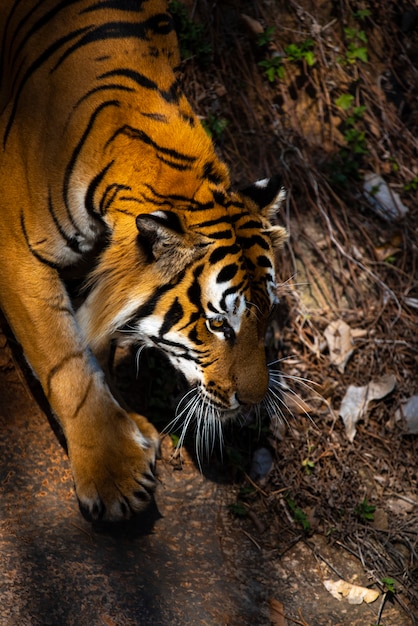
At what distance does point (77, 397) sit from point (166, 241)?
0.77 m

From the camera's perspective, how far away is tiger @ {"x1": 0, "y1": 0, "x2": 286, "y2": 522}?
8.52 feet

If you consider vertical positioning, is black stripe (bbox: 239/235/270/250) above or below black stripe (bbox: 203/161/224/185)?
below

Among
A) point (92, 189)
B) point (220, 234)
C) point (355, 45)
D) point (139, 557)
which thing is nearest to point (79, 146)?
point (92, 189)

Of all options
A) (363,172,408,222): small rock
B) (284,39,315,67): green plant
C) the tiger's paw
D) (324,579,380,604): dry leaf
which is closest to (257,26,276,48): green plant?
(284,39,315,67): green plant

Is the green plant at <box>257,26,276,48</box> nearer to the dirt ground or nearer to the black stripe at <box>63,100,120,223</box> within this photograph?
the dirt ground

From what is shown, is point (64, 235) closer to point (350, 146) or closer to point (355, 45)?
point (350, 146)

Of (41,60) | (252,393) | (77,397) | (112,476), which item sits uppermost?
(41,60)

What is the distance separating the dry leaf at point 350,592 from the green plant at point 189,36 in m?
2.76

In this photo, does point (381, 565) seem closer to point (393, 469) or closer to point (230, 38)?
point (393, 469)

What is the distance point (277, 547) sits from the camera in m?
3.32

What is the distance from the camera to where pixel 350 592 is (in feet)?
10.5

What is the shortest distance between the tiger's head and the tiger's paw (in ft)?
1.10

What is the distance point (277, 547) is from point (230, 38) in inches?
108

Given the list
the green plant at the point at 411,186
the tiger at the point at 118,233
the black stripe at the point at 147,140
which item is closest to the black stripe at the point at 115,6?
the tiger at the point at 118,233
